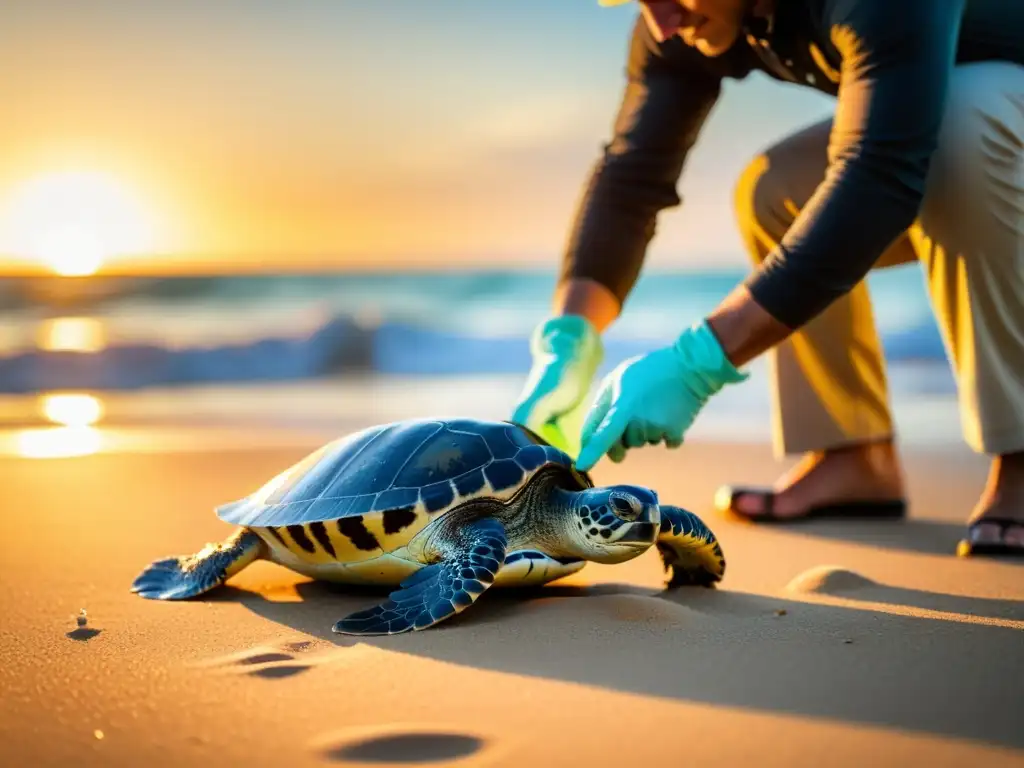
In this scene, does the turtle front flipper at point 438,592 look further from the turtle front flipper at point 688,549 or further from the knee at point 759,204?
the knee at point 759,204

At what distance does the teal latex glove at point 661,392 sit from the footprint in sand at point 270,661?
0.90 m

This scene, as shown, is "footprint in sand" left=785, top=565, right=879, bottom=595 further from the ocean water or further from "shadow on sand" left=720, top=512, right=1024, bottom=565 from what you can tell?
the ocean water

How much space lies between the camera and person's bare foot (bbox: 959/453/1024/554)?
9.25ft

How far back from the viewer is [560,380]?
9.69 ft

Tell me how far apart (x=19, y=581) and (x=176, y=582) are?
1.52 feet

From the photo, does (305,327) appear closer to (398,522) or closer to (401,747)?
(398,522)

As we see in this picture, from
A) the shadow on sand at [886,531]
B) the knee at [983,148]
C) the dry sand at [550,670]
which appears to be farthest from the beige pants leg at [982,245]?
the dry sand at [550,670]

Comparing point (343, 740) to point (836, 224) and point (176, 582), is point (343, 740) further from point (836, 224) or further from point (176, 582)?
point (836, 224)

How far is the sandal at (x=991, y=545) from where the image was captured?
111 inches

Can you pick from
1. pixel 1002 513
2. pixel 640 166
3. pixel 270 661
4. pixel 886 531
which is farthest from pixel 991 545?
pixel 270 661

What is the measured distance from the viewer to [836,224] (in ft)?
8.11

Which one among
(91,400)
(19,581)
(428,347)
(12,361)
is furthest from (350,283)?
(19,581)

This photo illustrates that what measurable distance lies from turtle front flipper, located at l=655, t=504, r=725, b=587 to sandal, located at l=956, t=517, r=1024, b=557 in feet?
2.79

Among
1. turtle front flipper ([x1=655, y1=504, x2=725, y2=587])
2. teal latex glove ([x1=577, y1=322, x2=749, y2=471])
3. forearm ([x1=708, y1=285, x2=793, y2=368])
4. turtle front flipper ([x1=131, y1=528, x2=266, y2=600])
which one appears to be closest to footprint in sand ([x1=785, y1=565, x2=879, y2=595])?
turtle front flipper ([x1=655, y1=504, x2=725, y2=587])
